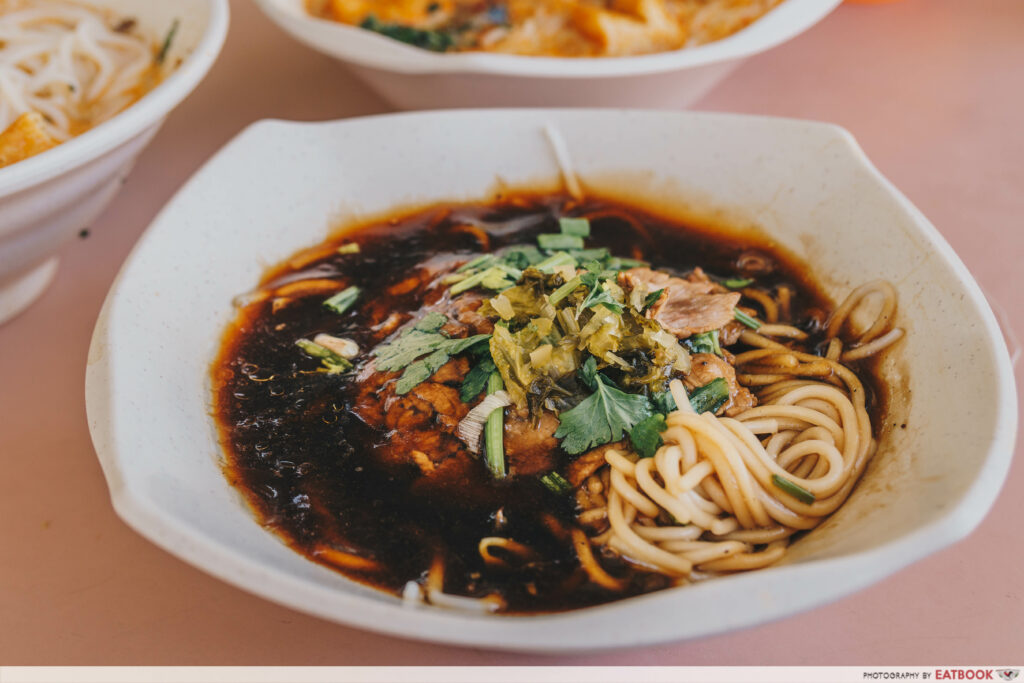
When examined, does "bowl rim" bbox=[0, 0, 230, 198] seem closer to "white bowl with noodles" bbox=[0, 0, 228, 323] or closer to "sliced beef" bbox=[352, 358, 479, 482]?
"white bowl with noodles" bbox=[0, 0, 228, 323]

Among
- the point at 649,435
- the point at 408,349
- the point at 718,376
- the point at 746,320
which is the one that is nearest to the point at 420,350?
Answer: the point at 408,349

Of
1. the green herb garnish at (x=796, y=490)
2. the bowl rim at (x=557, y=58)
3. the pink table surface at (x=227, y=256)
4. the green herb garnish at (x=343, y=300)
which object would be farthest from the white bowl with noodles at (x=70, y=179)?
the green herb garnish at (x=796, y=490)

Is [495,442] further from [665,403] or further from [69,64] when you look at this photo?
[69,64]

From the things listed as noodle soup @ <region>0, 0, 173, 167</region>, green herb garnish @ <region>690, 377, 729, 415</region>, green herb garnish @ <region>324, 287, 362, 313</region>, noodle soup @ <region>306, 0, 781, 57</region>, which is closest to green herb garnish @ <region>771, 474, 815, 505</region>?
green herb garnish @ <region>690, 377, 729, 415</region>

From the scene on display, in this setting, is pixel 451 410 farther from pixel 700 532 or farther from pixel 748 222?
pixel 748 222

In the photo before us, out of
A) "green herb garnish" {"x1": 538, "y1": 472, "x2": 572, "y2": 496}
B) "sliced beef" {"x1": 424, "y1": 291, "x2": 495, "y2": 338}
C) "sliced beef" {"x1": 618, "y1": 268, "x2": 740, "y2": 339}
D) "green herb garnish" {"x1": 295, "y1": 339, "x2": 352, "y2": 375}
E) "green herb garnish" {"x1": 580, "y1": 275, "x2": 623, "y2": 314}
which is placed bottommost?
"green herb garnish" {"x1": 295, "y1": 339, "x2": 352, "y2": 375}
